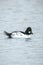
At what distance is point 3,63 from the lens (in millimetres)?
1787

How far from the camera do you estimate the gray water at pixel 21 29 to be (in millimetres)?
1816

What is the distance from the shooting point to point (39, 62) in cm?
183

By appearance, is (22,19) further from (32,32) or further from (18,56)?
(18,56)

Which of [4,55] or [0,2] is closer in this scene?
[4,55]

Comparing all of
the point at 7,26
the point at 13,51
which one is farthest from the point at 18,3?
the point at 13,51

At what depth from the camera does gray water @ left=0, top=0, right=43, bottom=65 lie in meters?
1.82

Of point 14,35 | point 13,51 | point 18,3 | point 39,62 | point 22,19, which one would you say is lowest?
point 39,62

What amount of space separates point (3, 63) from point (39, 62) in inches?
16.4

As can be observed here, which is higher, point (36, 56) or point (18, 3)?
point (18, 3)

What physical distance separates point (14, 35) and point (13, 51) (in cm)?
19

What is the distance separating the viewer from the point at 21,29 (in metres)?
1.87

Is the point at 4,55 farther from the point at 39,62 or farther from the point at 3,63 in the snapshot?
the point at 39,62

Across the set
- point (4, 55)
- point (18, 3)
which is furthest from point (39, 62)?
point (18, 3)

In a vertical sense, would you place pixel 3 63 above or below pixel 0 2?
below
